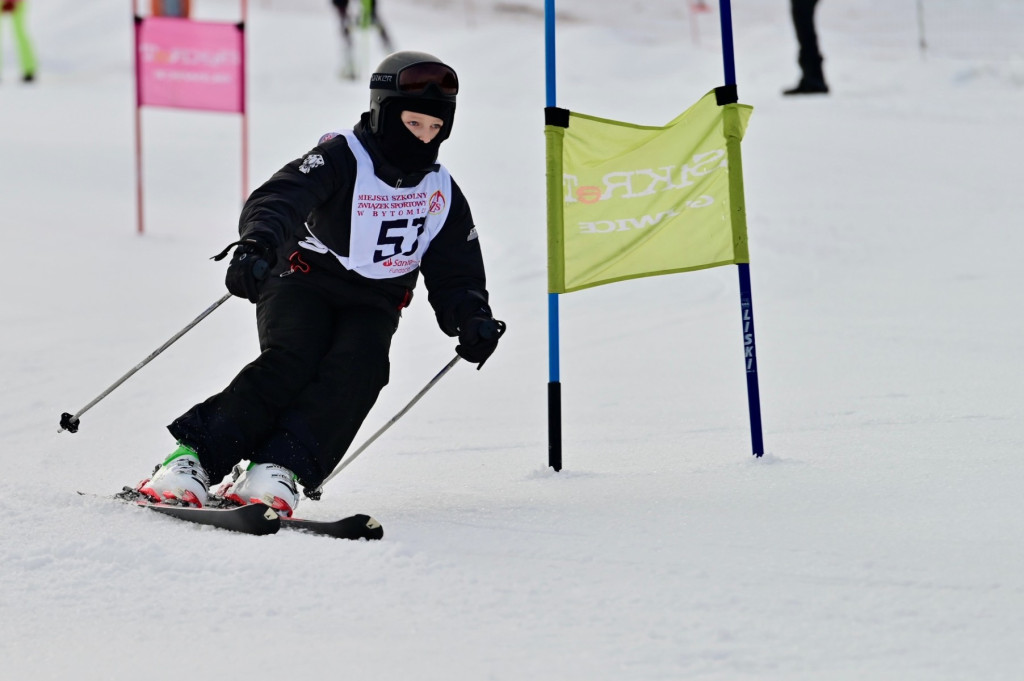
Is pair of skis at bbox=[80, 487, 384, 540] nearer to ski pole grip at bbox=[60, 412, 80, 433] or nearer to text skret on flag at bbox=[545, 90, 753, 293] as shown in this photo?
ski pole grip at bbox=[60, 412, 80, 433]

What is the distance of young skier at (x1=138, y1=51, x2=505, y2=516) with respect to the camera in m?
3.59

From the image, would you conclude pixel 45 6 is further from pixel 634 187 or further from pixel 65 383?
pixel 634 187

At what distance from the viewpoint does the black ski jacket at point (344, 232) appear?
362cm

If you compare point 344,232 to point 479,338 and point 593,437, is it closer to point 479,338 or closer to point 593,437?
point 479,338

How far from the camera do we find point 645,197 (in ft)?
13.3

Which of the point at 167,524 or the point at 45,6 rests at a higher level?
the point at 167,524

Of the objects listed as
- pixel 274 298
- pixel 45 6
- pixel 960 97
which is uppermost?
pixel 274 298

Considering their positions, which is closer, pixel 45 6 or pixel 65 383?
pixel 65 383

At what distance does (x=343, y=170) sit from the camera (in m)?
3.78

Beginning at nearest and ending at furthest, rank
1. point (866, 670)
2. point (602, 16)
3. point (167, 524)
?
1. point (866, 670)
2. point (167, 524)
3. point (602, 16)

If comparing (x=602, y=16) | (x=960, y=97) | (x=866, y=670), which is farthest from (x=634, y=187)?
(x=602, y=16)

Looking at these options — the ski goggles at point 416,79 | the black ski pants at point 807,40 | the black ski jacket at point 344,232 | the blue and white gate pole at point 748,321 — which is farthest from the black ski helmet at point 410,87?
the black ski pants at point 807,40

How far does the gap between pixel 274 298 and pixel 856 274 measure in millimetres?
5141

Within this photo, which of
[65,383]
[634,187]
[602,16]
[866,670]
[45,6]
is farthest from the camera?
[45,6]
